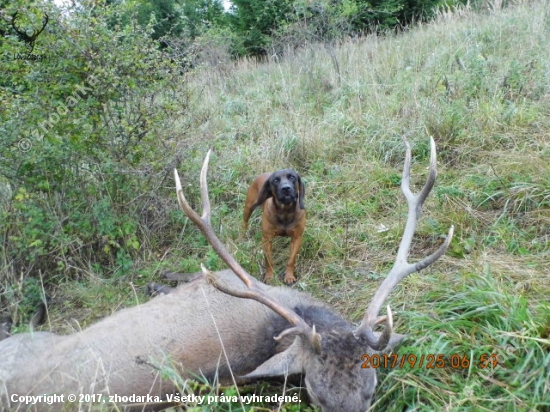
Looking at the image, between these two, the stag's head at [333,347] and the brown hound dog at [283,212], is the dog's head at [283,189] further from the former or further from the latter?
the stag's head at [333,347]

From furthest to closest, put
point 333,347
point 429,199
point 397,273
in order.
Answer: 1. point 429,199
2. point 397,273
3. point 333,347

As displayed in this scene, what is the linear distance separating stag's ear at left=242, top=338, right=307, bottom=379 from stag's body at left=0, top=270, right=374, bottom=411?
0.54 ft

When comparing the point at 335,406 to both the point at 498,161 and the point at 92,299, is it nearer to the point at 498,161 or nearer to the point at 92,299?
the point at 92,299

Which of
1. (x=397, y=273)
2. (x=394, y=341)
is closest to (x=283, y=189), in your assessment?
(x=397, y=273)

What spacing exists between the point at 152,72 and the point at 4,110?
1291 millimetres

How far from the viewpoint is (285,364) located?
280 centimetres

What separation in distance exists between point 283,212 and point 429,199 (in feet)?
4.52

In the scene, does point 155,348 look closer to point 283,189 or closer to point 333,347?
point 333,347

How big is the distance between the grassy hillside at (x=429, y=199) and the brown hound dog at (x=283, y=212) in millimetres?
185

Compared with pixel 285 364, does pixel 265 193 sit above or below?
above

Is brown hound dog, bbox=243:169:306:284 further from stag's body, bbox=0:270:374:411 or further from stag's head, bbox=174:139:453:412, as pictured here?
stag's head, bbox=174:139:453:412

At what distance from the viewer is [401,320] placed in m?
3.24

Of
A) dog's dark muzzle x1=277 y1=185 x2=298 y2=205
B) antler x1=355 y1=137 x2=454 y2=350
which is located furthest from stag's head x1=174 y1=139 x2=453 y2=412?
dog's dark muzzle x1=277 y1=185 x2=298 y2=205

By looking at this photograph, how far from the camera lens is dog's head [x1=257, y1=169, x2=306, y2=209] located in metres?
4.45
